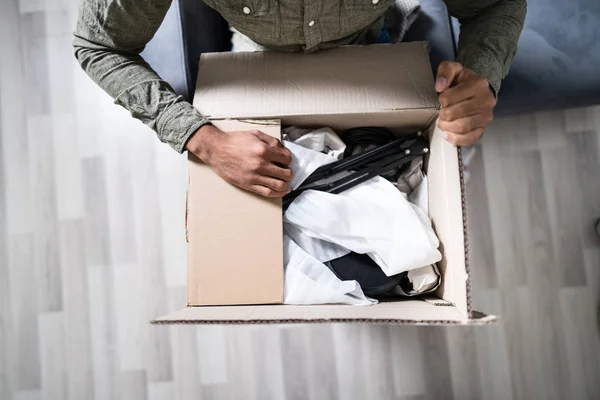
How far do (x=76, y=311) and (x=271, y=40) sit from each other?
0.87m

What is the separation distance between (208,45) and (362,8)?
33 centimetres

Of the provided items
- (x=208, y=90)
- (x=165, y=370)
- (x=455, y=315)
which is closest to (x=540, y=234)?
(x=455, y=315)

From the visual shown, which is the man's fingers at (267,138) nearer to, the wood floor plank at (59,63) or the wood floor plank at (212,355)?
the wood floor plank at (212,355)

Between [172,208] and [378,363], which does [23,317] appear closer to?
[172,208]

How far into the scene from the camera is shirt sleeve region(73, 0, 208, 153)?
592 mm

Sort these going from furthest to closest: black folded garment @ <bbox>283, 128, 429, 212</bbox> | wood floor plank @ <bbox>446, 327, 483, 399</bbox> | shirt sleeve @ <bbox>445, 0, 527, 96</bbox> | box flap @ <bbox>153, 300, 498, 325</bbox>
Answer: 1. wood floor plank @ <bbox>446, 327, 483, 399</bbox>
2. black folded garment @ <bbox>283, 128, 429, 212</bbox>
3. shirt sleeve @ <bbox>445, 0, 527, 96</bbox>
4. box flap @ <bbox>153, 300, 498, 325</bbox>

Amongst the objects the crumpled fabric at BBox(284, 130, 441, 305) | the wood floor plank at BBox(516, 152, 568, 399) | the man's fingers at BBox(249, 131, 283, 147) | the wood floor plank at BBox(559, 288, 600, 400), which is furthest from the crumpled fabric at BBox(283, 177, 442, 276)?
the wood floor plank at BBox(559, 288, 600, 400)

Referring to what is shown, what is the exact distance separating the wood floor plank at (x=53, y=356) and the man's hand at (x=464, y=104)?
1.05 m

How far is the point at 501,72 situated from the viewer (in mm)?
617

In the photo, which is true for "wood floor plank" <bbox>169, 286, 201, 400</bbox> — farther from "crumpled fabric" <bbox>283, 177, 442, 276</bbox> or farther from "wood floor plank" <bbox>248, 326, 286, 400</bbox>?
"crumpled fabric" <bbox>283, 177, 442, 276</bbox>

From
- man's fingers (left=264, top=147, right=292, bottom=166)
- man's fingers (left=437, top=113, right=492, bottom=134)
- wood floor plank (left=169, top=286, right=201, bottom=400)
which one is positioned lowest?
wood floor plank (left=169, top=286, right=201, bottom=400)

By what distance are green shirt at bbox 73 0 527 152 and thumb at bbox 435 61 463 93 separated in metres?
0.05

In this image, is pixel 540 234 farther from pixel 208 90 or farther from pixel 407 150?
pixel 208 90

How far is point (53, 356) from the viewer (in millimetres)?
1095
